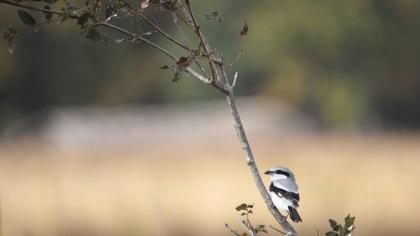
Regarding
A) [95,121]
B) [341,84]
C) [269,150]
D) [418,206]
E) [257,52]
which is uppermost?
[95,121]

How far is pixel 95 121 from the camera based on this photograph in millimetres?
47281

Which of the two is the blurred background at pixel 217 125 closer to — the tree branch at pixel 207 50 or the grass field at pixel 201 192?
the grass field at pixel 201 192

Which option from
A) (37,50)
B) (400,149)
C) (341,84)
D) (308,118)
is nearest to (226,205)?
(400,149)

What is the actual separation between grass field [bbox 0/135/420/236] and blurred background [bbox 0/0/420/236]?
0.03 meters

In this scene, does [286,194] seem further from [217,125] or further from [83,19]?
[217,125]

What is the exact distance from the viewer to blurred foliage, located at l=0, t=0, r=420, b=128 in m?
32.7

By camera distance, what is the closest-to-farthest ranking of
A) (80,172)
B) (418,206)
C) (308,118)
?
(418,206)
(80,172)
(308,118)

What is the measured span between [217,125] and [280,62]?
1237 cm

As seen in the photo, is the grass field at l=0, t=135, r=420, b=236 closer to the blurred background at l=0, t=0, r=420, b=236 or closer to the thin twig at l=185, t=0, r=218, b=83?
the blurred background at l=0, t=0, r=420, b=236

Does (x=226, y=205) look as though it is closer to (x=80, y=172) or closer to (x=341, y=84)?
(x=80, y=172)

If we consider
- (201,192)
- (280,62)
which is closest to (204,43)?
(201,192)

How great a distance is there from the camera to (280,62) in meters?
33.7

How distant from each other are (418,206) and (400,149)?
618 centimetres

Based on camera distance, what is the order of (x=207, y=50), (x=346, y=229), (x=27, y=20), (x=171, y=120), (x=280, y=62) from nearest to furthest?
(x=207, y=50) < (x=346, y=229) < (x=27, y=20) < (x=280, y=62) < (x=171, y=120)
